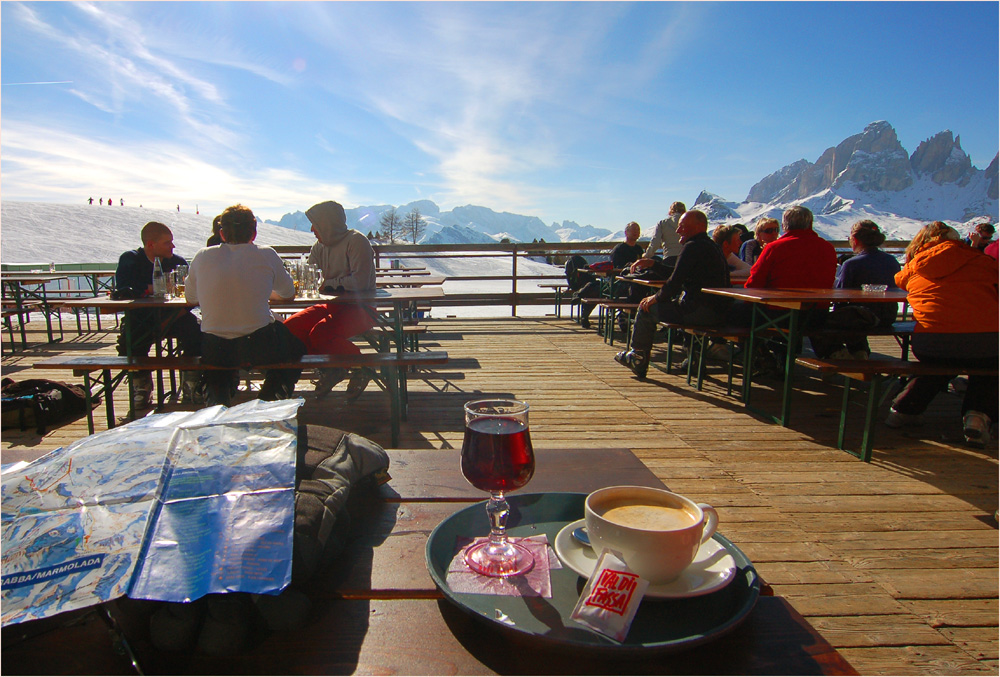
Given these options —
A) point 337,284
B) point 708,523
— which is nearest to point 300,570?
point 708,523

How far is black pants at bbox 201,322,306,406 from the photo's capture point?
2.95m

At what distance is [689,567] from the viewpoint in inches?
25.0

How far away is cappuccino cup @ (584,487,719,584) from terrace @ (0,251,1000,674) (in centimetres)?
10

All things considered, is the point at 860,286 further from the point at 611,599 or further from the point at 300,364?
the point at 611,599

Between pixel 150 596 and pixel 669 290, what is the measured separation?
4.05 m

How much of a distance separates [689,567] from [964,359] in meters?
3.05

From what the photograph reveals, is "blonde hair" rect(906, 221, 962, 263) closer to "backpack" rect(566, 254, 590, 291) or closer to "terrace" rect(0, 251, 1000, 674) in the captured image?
"terrace" rect(0, 251, 1000, 674)

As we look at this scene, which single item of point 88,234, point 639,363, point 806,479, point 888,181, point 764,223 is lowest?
point 806,479

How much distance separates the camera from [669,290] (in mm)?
4168

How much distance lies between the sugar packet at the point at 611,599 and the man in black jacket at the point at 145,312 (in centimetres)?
380

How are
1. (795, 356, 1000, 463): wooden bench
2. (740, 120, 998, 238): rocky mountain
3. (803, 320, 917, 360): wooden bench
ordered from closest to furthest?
(795, 356, 1000, 463): wooden bench, (803, 320, 917, 360): wooden bench, (740, 120, 998, 238): rocky mountain

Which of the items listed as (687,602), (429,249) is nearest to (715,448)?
(687,602)

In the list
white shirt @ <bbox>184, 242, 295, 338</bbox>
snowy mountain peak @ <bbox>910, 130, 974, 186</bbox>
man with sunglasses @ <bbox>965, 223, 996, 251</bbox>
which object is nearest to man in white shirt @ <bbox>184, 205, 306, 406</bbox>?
white shirt @ <bbox>184, 242, 295, 338</bbox>

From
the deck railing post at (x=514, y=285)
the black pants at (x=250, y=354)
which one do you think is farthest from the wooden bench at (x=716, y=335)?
the deck railing post at (x=514, y=285)
